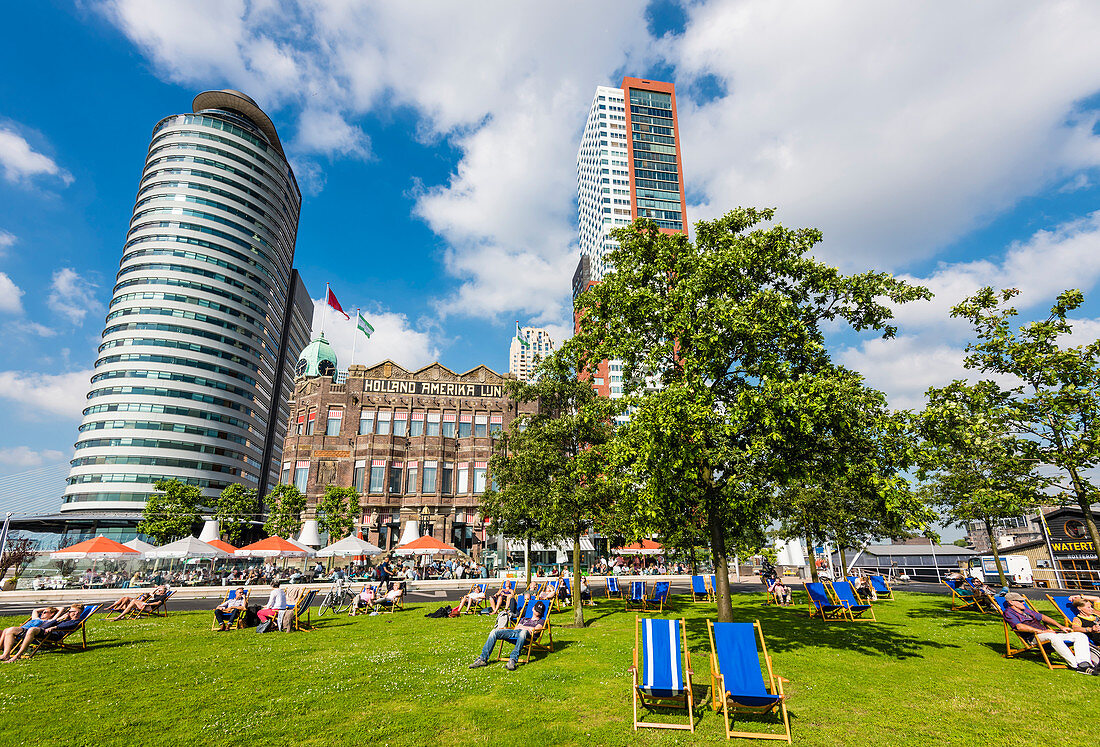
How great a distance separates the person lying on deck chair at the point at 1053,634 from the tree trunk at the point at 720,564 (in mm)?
5243

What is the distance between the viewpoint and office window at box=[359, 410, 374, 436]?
5544 cm

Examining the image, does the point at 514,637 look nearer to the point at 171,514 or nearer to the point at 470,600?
the point at 470,600

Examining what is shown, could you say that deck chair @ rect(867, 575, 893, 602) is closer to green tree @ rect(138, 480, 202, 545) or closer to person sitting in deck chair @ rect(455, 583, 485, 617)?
person sitting in deck chair @ rect(455, 583, 485, 617)

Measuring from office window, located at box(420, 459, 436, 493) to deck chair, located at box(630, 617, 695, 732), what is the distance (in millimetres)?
49534

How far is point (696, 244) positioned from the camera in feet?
47.7

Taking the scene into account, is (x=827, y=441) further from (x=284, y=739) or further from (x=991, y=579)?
(x=991, y=579)

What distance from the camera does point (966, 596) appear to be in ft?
57.6

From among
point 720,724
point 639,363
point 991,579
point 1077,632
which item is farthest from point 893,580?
point 720,724

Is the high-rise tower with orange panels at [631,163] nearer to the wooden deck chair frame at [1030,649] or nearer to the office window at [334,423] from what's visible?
the office window at [334,423]

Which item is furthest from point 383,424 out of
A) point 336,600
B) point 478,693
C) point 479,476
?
point 478,693

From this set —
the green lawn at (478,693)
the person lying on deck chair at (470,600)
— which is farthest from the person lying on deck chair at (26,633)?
the person lying on deck chair at (470,600)

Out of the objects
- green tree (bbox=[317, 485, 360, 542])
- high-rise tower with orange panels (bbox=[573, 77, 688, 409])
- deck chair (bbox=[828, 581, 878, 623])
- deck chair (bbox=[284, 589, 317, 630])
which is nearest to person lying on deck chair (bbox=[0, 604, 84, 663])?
deck chair (bbox=[284, 589, 317, 630])

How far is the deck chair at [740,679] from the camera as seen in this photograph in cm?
660

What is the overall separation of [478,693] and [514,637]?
210 cm
